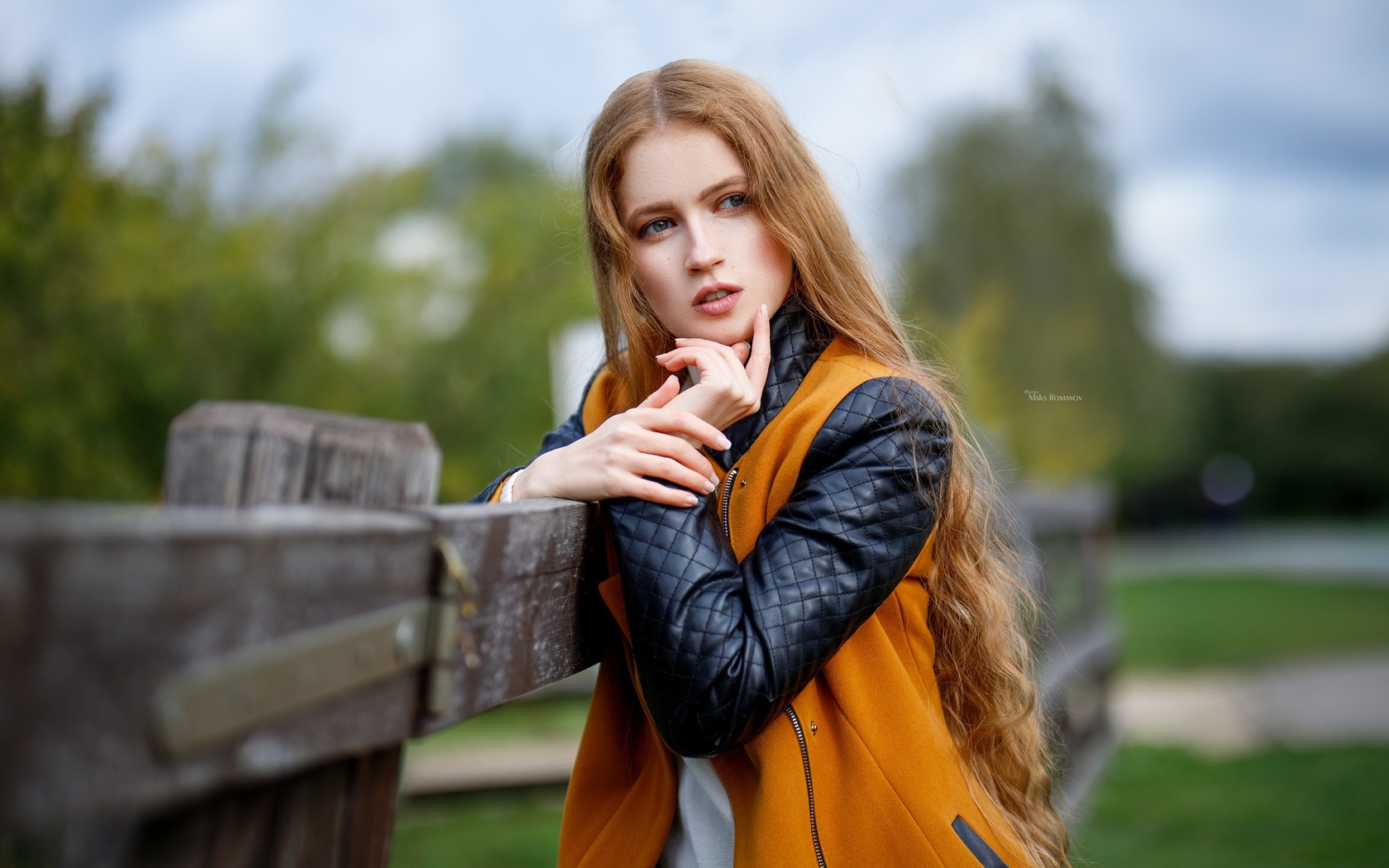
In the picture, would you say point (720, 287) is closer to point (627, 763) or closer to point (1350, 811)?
point (627, 763)

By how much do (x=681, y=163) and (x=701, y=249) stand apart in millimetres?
145

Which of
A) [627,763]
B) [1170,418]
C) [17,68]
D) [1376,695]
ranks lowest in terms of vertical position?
[1170,418]

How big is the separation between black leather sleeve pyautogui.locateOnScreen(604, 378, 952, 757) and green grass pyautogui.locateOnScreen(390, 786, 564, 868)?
3179 millimetres

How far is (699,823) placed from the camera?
4.85 ft

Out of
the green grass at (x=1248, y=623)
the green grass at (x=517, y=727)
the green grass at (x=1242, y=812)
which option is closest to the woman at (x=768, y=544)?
the green grass at (x=1242, y=812)

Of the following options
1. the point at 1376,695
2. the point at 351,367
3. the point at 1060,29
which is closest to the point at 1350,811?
the point at 1376,695

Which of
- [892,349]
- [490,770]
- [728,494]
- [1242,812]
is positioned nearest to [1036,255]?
[1242,812]

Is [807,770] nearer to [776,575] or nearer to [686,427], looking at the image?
→ [776,575]

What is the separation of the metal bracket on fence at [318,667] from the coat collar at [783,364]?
2.02 ft

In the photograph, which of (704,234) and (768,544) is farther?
(704,234)

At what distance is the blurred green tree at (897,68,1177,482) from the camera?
16156mm

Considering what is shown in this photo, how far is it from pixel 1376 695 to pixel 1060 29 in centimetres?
1266

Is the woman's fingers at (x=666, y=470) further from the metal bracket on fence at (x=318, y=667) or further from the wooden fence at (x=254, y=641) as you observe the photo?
the metal bracket on fence at (x=318, y=667)

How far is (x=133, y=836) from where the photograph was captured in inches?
29.1
